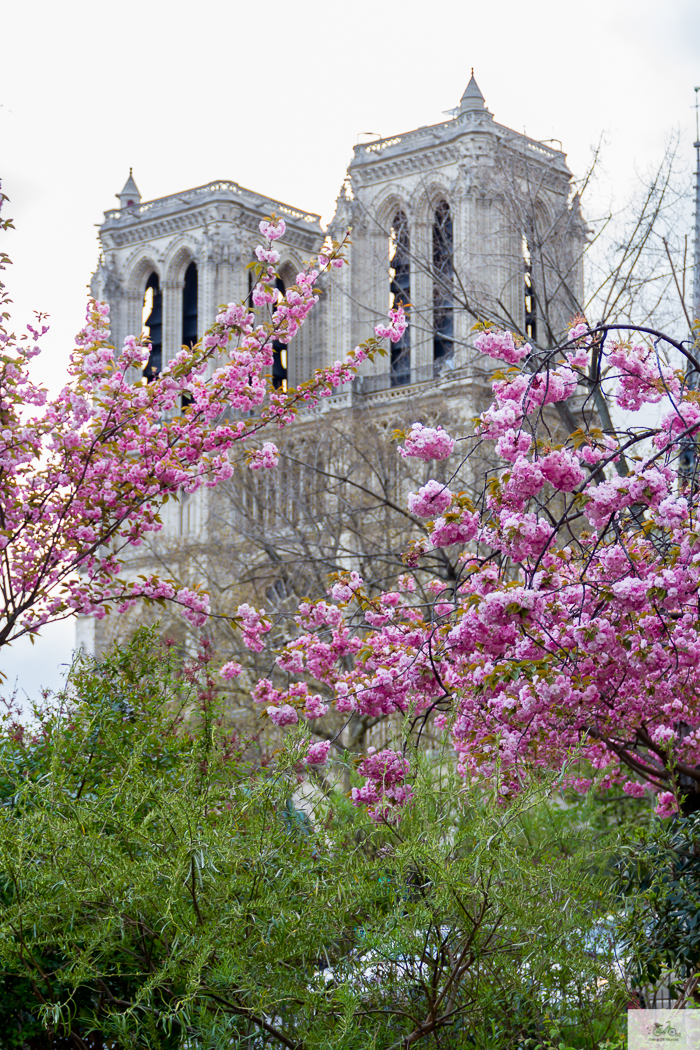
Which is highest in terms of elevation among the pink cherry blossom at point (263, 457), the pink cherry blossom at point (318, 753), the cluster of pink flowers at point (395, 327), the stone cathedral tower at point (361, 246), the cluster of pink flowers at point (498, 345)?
the stone cathedral tower at point (361, 246)

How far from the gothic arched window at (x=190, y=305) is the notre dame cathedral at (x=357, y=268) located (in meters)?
0.07

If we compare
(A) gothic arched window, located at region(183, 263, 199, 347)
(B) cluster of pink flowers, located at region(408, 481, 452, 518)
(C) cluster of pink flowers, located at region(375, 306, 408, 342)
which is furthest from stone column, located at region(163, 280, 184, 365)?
(B) cluster of pink flowers, located at region(408, 481, 452, 518)

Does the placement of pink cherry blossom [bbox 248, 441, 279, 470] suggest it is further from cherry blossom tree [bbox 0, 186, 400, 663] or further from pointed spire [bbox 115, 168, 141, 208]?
pointed spire [bbox 115, 168, 141, 208]

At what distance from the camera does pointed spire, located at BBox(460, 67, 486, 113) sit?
51.7m

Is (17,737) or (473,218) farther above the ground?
(473,218)

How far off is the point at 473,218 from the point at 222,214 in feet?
54.4

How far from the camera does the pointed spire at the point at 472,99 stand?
51656mm

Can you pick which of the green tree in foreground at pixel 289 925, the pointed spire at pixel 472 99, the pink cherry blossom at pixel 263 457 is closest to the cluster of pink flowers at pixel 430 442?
the green tree in foreground at pixel 289 925

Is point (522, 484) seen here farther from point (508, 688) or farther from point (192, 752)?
point (192, 752)

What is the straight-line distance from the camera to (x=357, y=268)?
52344mm

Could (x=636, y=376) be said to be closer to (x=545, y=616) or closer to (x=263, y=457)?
(x=545, y=616)

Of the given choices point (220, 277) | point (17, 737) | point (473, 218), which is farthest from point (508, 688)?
point (220, 277)

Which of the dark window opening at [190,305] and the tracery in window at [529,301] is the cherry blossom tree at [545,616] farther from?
the dark window opening at [190,305]

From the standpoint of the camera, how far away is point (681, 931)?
7.62 metres
